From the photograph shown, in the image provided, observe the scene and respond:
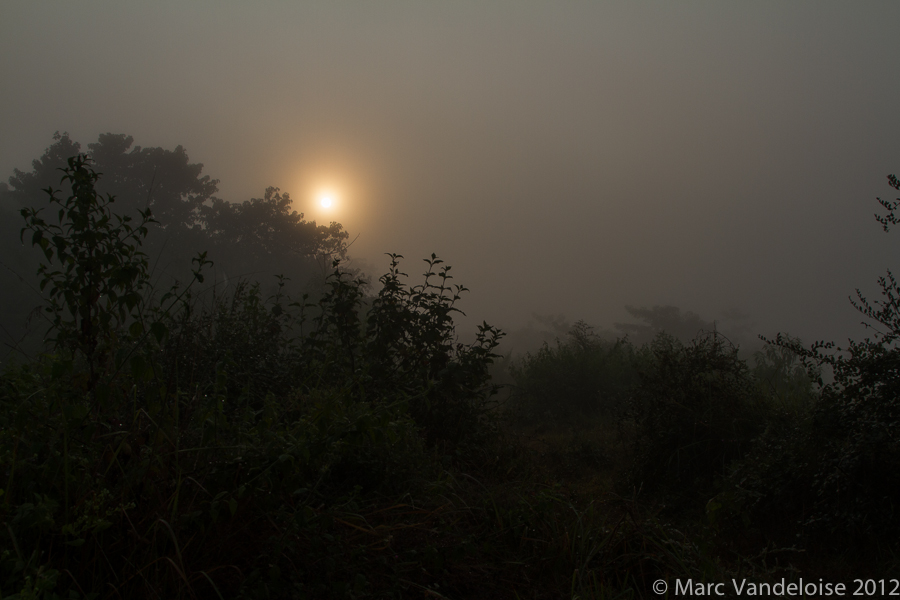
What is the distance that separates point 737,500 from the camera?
149 inches

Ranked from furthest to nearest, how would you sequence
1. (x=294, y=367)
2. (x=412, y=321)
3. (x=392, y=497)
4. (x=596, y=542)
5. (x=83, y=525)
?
(x=412, y=321), (x=294, y=367), (x=392, y=497), (x=596, y=542), (x=83, y=525)

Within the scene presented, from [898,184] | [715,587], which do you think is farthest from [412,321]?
[898,184]

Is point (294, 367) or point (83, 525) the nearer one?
point (83, 525)

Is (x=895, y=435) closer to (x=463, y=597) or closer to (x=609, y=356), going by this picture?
(x=463, y=597)

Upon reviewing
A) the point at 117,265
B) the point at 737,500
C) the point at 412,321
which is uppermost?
the point at 412,321

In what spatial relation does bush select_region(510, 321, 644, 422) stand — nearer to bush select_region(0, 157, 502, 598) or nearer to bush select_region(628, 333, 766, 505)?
bush select_region(628, 333, 766, 505)

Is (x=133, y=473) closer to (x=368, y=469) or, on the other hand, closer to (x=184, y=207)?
(x=368, y=469)

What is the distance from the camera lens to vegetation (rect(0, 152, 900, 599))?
1970 mm

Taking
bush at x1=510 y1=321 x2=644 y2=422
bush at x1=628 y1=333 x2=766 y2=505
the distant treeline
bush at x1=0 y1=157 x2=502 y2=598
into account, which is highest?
the distant treeline

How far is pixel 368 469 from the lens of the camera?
Answer: 3.23 metres

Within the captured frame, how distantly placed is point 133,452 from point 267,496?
669mm

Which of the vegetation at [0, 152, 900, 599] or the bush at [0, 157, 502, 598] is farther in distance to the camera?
the vegetation at [0, 152, 900, 599]

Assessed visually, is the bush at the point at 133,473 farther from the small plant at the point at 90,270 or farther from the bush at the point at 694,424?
the bush at the point at 694,424

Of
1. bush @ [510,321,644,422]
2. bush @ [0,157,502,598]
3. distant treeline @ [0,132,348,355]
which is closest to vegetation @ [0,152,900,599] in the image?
bush @ [0,157,502,598]
